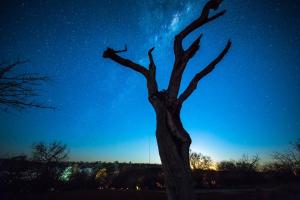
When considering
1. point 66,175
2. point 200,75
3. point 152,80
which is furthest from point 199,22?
point 66,175

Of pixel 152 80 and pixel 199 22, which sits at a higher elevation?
pixel 199 22

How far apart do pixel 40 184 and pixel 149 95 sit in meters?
13.8

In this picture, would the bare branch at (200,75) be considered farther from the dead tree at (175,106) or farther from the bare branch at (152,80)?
the bare branch at (152,80)

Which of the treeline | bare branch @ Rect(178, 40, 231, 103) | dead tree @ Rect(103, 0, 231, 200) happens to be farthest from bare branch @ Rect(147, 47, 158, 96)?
the treeline

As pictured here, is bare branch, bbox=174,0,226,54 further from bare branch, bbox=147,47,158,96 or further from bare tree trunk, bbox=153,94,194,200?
bare tree trunk, bbox=153,94,194,200

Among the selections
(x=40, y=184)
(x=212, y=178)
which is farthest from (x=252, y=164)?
(x=40, y=184)

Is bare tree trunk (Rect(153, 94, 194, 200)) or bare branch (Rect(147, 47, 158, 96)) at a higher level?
bare branch (Rect(147, 47, 158, 96))

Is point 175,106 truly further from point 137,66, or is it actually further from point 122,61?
point 122,61

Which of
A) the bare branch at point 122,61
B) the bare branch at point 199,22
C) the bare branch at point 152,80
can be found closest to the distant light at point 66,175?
the bare branch at point 122,61

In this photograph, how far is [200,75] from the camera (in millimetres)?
5406

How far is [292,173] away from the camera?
67.3ft

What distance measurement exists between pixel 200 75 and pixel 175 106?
132 cm

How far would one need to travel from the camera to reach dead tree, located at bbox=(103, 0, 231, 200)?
387cm

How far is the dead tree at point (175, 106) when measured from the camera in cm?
387
